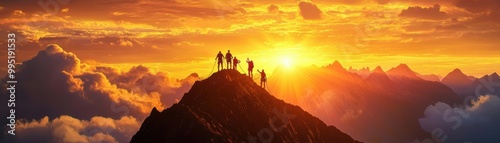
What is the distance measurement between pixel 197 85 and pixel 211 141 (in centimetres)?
3638

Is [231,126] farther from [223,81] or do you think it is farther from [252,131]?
[223,81]

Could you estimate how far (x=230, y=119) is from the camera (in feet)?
378

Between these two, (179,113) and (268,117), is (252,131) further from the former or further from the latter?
(179,113)

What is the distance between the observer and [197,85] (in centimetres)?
13088

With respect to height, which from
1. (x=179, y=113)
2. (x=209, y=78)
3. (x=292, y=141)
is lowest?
(x=292, y=141)

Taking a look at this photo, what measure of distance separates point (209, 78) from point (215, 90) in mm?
6871

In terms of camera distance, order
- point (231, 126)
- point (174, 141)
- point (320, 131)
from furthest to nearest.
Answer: point (320, 131) < point (231, 126) < point (174, 141)

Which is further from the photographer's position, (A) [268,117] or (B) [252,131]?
(A) [268,117]

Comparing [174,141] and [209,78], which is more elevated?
[209,78]

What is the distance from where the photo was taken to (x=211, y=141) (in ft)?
315

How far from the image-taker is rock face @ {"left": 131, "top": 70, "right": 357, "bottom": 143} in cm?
10000

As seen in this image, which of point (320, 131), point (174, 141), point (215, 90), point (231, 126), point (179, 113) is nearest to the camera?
point (174, 141)

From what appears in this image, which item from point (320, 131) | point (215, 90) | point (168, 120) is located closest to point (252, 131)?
point (215, 90)

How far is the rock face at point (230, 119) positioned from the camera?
10000cm
